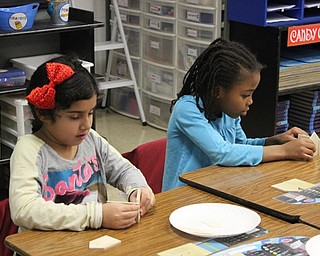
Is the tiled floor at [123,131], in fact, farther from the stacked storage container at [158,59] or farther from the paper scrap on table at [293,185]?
the paper scrap on table at [293,185]

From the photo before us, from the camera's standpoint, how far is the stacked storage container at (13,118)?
351 cm

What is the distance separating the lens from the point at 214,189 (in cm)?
199

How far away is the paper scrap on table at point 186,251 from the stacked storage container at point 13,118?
6.60 feet

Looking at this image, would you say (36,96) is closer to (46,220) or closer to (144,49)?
(46,220)

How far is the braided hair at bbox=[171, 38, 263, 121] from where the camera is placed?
2.31 metres

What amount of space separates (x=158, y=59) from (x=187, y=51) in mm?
342

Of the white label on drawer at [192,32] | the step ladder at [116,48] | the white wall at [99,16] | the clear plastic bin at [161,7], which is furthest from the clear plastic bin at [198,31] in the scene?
the white wall at [99,16]

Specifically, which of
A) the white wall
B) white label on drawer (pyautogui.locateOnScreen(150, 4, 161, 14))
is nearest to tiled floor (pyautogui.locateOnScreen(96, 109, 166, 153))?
the white wall

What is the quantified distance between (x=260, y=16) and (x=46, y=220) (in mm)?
2169

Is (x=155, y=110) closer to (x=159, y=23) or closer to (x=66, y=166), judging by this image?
(x=159, y=23)

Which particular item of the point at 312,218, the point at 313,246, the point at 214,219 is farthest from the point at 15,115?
the point at 313,246

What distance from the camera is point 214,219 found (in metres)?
1.80

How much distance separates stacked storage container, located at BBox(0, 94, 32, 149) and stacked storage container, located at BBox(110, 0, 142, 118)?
60.6 inches

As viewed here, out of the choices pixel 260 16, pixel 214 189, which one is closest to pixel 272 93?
pixel 260 16
